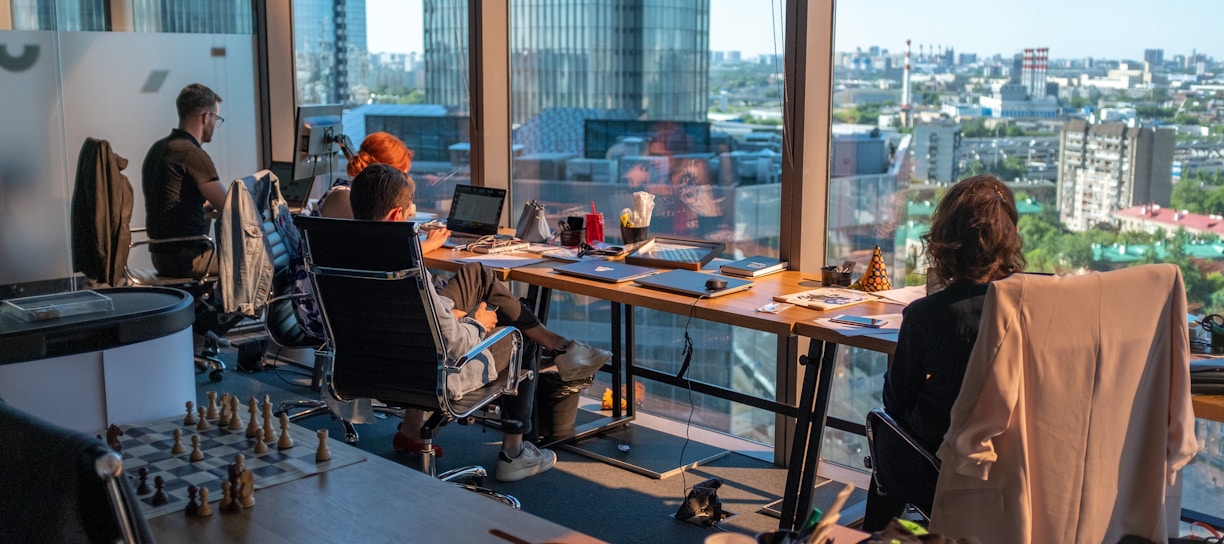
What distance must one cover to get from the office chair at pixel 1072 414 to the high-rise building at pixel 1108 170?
4.14 feet

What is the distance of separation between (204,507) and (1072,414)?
5.55ft

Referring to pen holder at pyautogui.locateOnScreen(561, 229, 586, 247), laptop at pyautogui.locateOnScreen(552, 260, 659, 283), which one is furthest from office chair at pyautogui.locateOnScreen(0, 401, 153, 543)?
pen holder at pyautogui.locateOnScreen(561, 229, 586, 247)

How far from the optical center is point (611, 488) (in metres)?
4.08

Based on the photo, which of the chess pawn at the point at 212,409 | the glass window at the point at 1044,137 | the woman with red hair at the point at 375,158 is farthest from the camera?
the woman with red hair at the point at 375,158

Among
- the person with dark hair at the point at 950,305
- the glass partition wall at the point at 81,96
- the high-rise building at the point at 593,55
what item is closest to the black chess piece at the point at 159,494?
the person with dark hair at the point at 950,305

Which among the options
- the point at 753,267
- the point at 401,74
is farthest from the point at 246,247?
the point at 753,267

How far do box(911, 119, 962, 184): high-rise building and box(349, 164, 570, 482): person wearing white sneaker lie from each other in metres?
1.42

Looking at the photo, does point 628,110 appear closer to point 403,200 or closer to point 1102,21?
point 403,200

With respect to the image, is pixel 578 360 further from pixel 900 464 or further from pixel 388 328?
pixel 900 464

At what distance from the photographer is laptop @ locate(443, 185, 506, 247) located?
494cm

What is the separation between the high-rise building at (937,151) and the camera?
12.8ft

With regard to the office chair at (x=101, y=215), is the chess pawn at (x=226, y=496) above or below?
below

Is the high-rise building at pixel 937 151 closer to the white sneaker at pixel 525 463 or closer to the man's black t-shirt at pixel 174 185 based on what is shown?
the white sneaker at pixel 525 463

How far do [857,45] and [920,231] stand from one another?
28.5 inches
